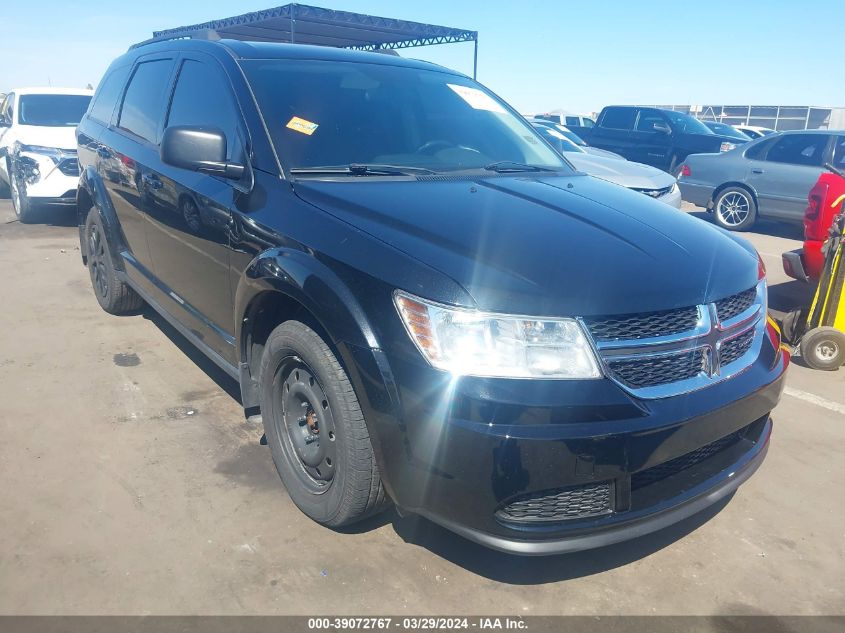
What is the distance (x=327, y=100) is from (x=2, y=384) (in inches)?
103

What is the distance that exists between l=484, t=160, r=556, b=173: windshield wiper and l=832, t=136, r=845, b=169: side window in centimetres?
782

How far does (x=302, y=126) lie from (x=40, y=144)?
24.1ft

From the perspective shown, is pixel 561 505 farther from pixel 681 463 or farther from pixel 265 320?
pixel 265 320

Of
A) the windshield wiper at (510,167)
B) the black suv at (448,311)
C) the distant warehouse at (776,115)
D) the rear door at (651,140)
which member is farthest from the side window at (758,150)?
the distant warehouse at (776,115)

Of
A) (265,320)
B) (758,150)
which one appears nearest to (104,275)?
(265,320)

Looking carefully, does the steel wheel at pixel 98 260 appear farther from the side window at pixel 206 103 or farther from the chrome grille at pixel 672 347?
the chrome grille at pixel 672 347

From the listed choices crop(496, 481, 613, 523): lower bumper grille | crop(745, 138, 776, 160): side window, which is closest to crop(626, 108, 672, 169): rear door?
crop(745, 138, 776, 160): side window

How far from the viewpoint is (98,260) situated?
5.36m

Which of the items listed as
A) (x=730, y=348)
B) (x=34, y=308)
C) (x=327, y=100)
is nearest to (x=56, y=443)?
(x=327, y=100)

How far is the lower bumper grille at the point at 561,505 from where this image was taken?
212 centimetres

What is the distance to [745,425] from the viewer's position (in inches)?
98.5

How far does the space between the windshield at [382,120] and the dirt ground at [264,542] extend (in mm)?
1507

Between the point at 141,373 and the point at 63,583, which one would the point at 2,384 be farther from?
the point at 63,583

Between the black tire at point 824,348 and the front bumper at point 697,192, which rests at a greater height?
the front bumper at point 697,192
